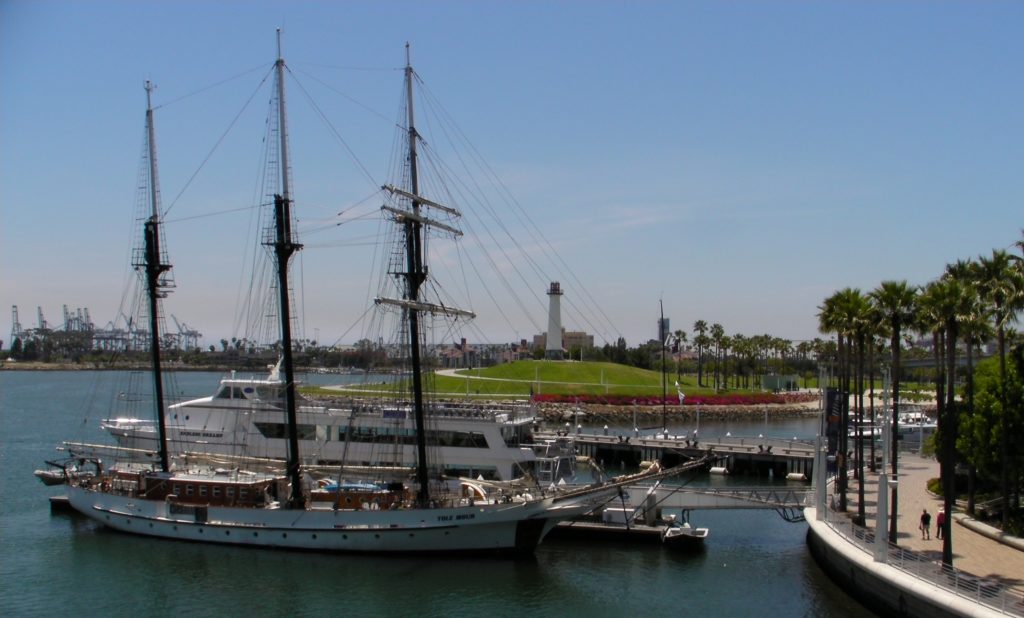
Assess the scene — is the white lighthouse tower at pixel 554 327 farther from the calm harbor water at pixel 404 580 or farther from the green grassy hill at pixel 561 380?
the calm harbor water at pixel 404 580

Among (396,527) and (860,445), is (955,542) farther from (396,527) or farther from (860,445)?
(396,527)

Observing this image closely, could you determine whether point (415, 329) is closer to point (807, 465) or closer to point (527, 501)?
point (527, 501)

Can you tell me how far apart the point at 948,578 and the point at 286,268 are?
1290 inches

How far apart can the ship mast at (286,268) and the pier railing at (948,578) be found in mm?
24676

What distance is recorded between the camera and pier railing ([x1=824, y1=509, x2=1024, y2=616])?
25.5 meters

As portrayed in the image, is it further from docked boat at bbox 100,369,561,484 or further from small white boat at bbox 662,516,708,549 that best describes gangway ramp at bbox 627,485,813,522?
docked boat at bbox 100,369,561,484

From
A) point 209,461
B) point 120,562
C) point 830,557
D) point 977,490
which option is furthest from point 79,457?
point 977,490

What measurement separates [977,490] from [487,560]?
2508 centimetres

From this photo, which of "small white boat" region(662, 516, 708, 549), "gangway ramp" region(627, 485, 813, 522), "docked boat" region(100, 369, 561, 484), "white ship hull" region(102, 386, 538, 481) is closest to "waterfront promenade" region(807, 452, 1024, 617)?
"gangway ramp" region(627, 485, 813, 522)

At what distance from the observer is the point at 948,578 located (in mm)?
28312

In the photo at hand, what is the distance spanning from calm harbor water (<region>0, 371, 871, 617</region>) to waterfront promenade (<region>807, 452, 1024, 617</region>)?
141cm

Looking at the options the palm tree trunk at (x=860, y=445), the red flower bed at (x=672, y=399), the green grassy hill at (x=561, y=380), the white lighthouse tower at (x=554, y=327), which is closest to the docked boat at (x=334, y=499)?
the palm tree trunk at (x=860, y=445)

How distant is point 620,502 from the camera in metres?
45.4

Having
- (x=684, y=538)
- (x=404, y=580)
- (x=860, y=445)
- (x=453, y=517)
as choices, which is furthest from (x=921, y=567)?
(x=404, y=580)
